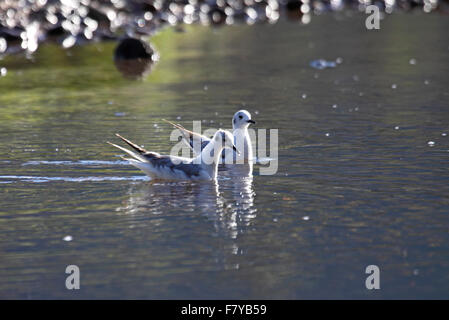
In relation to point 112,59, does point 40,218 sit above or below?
below

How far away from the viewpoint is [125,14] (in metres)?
42.5

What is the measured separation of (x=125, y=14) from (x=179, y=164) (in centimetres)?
3002

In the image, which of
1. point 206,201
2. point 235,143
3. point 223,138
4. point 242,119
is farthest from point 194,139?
point 206,201

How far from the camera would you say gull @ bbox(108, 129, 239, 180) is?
13.6 meters

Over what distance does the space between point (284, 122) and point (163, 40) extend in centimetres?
1650

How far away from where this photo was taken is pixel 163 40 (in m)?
33.7

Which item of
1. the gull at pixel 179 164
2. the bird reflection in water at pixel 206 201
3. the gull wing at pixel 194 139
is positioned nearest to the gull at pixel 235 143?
the gull wing at pixel 194 139

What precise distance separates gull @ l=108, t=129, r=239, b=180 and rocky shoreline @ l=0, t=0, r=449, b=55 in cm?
1888

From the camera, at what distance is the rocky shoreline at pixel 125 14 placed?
34.6m

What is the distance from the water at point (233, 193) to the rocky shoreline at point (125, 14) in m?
9.61

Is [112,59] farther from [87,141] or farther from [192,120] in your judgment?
[87,141]

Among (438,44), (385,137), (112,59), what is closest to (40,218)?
(385,137)

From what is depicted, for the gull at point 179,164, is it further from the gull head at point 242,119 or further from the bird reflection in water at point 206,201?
the gull head at point 242,119
